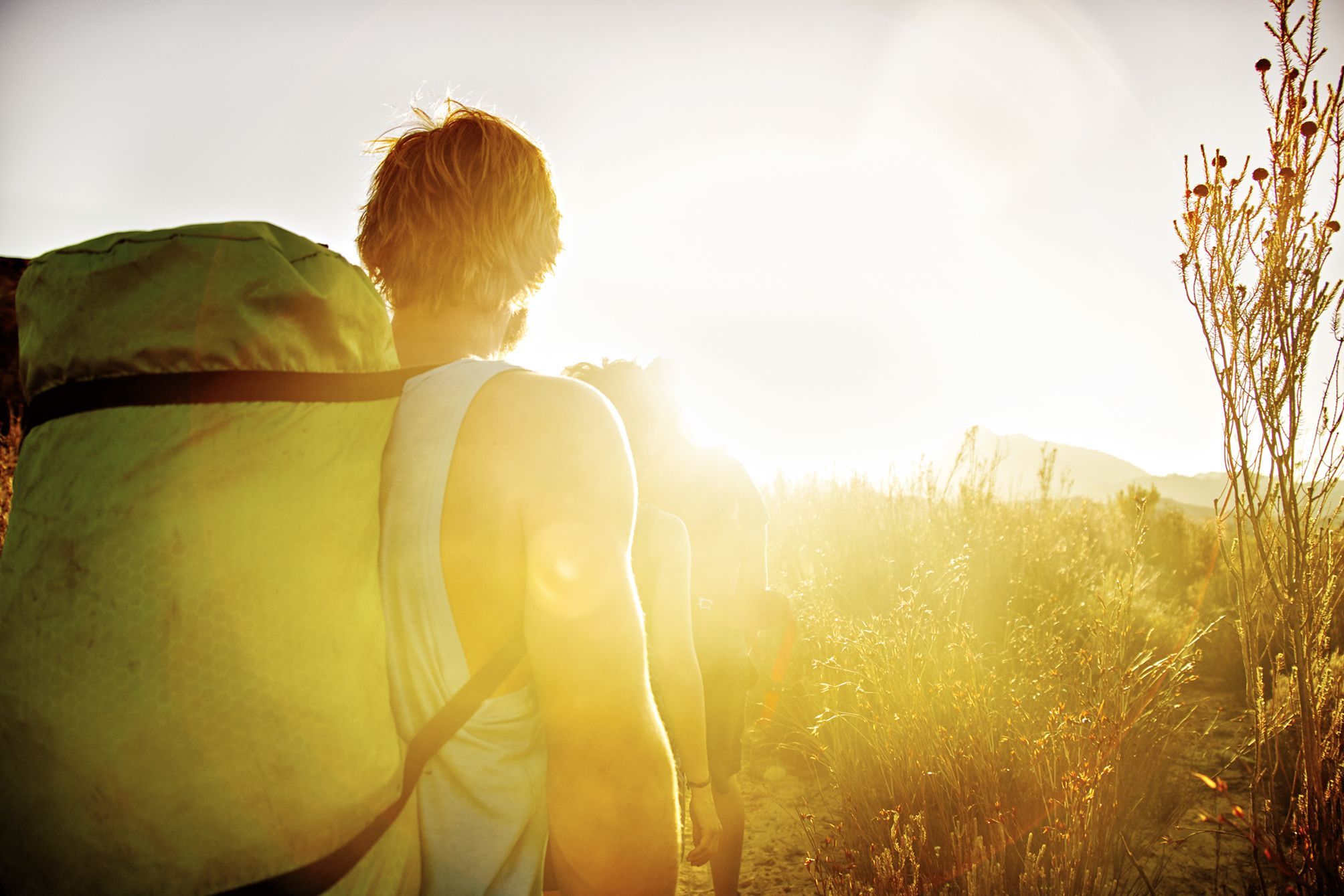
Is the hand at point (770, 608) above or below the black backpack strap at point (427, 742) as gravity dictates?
below

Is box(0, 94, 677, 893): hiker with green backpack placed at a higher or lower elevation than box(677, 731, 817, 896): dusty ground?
higher

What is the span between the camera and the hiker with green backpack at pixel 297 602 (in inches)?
24.1

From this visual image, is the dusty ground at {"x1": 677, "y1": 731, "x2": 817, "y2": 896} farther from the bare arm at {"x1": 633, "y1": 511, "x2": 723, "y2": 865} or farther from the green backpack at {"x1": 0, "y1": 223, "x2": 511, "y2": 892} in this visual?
the green backpack at {"x1": 0, "y1": 223, "x2": 511, "y2": 892}

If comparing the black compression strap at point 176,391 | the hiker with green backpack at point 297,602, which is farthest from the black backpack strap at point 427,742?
the black compression strap at point 176,391

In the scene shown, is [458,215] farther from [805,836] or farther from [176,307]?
[805,836]

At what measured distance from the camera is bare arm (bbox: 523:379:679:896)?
775 mm

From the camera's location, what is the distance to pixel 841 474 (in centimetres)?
795

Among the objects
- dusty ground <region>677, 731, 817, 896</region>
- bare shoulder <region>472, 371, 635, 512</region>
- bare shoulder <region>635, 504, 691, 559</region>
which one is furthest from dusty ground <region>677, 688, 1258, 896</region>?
bare shoulder <region>472, 371, 635, 512</region>

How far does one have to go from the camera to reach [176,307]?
68 cm

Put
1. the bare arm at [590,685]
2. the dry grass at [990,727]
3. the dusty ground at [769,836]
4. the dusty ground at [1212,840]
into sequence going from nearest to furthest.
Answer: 1. the bare arm at [590,685]
2. the dry grass at [990,727]
3. the dusty ground at [1212,840]
4. the dusty ground at [769,836]

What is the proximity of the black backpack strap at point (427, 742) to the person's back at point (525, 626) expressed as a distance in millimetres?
21

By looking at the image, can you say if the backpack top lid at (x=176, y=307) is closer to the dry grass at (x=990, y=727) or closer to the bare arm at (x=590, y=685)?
the bare arm at (x=590, y=685)

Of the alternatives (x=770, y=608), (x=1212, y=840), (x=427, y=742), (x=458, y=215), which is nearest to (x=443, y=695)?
(x=427, y=742)

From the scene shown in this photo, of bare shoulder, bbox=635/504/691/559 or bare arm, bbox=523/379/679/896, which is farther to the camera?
bare shoulder, bbox=635/504/691/559
